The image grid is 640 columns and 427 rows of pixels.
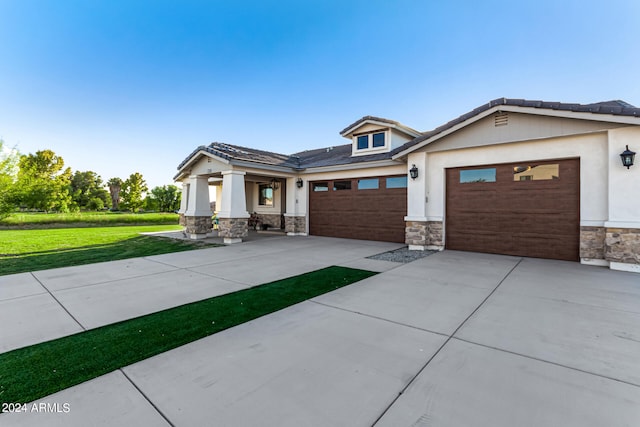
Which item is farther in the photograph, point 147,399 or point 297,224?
point 297,224

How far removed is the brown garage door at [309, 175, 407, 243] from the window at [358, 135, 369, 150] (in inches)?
73.9

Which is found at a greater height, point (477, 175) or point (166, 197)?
point (166, 197)

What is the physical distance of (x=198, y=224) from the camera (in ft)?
42.9

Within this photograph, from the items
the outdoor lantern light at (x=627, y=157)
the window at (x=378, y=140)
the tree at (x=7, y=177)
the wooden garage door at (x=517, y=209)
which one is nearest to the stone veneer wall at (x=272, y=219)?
the window at (x=378, y=140)

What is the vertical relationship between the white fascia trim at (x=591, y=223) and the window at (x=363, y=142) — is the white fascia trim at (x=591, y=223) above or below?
below

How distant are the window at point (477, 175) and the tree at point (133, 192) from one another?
41.1 meters

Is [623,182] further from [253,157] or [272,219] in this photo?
[272,219]

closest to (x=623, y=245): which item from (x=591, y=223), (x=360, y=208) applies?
(x=591, y=223)

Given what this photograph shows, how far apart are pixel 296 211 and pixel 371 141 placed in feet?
16.3

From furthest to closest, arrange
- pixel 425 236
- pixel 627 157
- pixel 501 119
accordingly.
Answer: pixel 425 236, pixel 501 119, pixel 627 157

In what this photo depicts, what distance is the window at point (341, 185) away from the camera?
40.9 ft

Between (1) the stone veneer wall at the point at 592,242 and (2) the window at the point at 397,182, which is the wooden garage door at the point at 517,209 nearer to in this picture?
(1) the stone veneer wall at the point at 592,242

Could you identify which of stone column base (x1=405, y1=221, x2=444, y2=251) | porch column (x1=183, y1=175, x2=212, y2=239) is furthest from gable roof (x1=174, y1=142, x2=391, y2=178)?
stone column base (x1=405, y1=221, x2=444, y2=251)

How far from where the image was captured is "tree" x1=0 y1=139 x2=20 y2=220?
13384 millimetres
